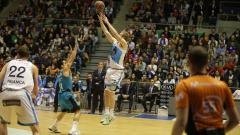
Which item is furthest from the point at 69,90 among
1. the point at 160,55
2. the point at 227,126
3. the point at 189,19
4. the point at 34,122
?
the point at 189,19

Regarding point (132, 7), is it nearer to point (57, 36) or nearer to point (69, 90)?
point (57, 36)

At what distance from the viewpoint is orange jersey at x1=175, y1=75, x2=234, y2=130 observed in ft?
14.9

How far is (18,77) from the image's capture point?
7.68 m

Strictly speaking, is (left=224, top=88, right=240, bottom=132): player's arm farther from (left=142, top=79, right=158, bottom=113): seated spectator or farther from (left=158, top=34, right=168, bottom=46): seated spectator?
(left=158, top=34, right=168, bottom=46): seated spectator

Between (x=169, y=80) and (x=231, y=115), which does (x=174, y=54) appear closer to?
(x=169, y=80)

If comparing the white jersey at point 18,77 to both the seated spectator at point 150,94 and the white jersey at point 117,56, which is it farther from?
the seated spectator at point 150,94

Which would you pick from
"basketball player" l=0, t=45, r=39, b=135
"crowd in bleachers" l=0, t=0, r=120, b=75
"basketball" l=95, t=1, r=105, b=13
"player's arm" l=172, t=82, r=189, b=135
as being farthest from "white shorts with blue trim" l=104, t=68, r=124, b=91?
"crowd in bleachers" l=0, t=0, r=120, b=75

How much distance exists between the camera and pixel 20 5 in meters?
29.2

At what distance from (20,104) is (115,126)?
6379mm

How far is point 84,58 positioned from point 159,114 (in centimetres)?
617

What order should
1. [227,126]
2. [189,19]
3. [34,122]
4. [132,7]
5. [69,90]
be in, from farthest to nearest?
[132,7], [189,19], [69,90], [34,122], [227,126]

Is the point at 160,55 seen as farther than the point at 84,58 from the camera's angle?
No

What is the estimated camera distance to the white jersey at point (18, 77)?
25.2ft

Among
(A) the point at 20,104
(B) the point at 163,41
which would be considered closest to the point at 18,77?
(A) the point at 20,104
